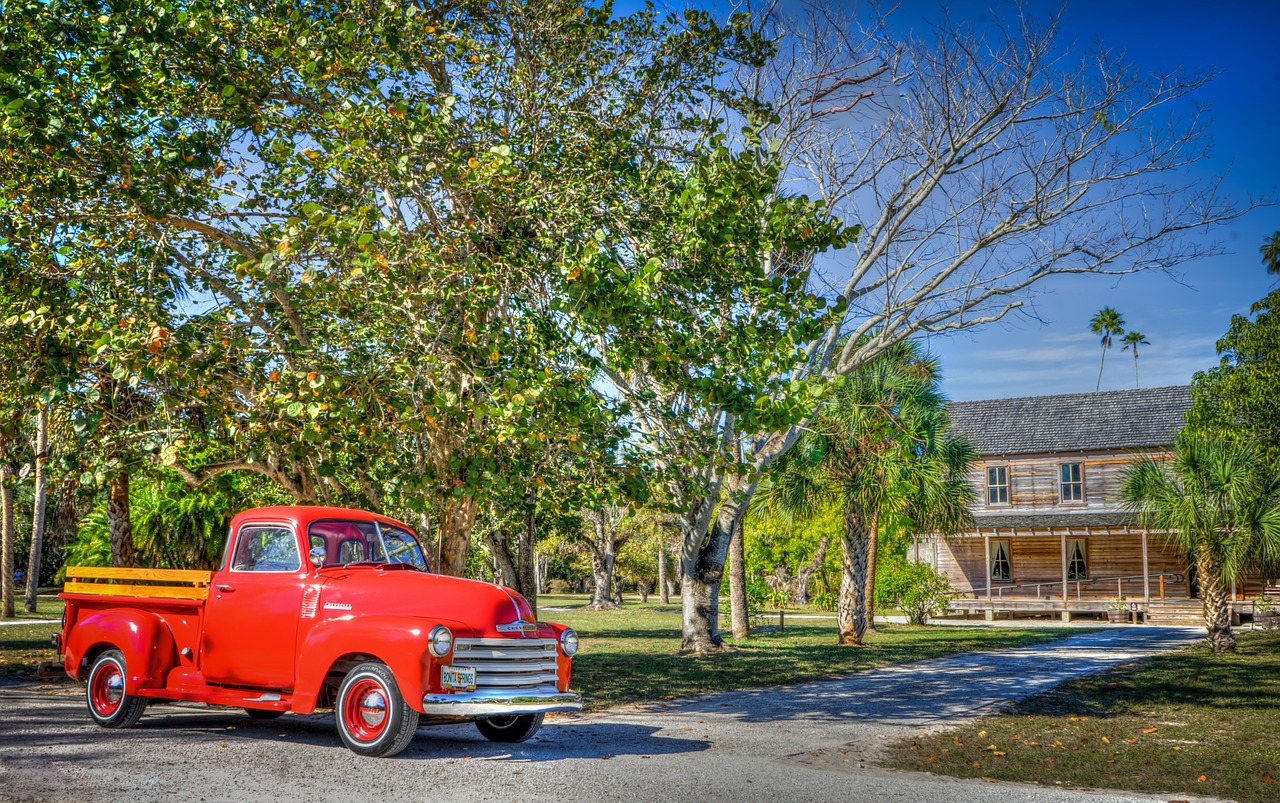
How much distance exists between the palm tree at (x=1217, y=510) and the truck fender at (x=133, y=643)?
61.7 ft

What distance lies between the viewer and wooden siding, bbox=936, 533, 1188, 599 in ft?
131

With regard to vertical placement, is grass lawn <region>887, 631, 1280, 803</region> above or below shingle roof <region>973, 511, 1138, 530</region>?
below

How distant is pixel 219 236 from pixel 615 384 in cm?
681

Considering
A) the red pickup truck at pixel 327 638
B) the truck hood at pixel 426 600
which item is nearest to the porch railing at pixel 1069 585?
the red pickup truck at pixel 327 638

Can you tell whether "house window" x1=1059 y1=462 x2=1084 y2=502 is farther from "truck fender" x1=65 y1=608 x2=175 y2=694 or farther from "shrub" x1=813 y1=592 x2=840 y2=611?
"truck fender" x1=65 y1=608 x2=175 y2=694

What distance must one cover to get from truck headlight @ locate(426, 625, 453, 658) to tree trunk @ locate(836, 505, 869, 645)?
605 inches

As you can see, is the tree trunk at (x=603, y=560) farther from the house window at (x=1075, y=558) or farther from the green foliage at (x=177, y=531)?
the green foliage at (x=177, y=531)

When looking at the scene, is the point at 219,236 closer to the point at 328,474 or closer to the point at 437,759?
the point at 328,474

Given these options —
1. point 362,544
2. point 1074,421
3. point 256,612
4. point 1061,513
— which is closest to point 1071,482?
point 1061,513

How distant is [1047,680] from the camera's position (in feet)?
51.5

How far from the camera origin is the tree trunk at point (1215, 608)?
21.2 metres

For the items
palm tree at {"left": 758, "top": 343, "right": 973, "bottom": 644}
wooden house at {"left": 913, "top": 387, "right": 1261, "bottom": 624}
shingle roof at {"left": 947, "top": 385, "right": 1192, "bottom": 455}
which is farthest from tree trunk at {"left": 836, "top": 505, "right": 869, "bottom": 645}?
shingle roof at {"left": 947, "top": 385, "right": 1192, "bottom": 455}

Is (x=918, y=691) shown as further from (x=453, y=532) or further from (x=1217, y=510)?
(x=1217, y=510)

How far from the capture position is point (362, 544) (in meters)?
9.70
